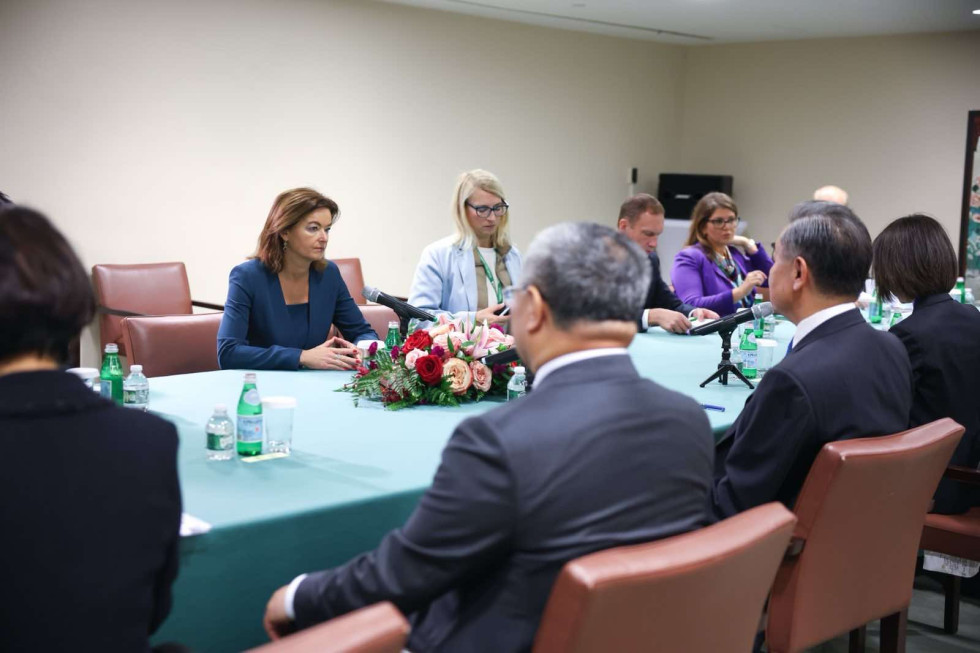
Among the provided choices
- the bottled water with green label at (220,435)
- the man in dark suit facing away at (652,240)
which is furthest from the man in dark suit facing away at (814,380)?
the man in dark suit facing away at (652,240)

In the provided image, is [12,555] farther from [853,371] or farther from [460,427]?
[853,371]

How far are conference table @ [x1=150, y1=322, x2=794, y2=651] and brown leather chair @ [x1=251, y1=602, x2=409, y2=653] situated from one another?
1.10ft

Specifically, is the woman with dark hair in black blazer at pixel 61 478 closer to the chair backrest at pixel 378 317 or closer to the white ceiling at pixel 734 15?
the chair backrest at pixel 378 317

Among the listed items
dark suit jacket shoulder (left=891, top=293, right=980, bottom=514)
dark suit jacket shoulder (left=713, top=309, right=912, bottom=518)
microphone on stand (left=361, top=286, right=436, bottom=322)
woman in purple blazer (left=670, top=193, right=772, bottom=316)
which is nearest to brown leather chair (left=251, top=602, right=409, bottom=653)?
dark suit jacket shoulder (left=713, top=309, right=912, bottom=518)

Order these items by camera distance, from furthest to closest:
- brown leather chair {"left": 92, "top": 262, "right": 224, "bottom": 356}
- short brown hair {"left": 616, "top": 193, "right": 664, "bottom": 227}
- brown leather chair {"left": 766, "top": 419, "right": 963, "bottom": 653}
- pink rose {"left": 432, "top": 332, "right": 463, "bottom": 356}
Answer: brown leather chair {"left": 92, "top": 262, "right": 224, "bottom": 356} < short brown hair {"left": 616, "top": 193, "right": 664, "bottom": 227} < pink rose {"left": 432, "top": 332, "right": 463, "bottom": 356} < brown leather chair {"left": 766, "top": 419, "right": 963, "bottom": 653}

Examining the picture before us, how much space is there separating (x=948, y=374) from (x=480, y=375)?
1.40 meters

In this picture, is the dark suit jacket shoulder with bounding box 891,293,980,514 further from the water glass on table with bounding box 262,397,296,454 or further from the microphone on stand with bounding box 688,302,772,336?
the water glass on table with bounding box 262,397,296,454

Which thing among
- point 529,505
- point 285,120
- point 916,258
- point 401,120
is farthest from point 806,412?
point 401,120

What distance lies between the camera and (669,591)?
140 centimetres

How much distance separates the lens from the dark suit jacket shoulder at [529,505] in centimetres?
139

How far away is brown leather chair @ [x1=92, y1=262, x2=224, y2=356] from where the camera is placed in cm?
582

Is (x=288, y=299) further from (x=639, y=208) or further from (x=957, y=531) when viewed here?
(x=957, y=531)

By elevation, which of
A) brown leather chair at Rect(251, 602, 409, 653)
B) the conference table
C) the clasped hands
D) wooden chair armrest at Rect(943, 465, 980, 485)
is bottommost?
wooden chair armrest at Rect(943, 465, 980, 485)

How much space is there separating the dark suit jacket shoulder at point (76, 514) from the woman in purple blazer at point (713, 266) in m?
3.97
